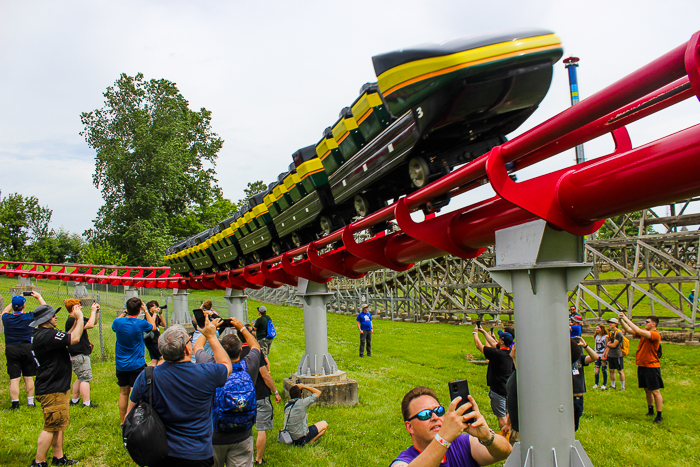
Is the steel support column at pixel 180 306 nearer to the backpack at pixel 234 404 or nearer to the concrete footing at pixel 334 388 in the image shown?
the concrete footing at pixel 334 388

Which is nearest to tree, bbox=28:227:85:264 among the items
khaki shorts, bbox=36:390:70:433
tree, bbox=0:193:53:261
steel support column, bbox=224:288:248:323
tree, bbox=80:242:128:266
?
tree, bbox=0:193:53:261

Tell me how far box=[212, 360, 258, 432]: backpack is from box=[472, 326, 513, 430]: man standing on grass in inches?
110

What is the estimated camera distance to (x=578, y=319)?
7109 mm

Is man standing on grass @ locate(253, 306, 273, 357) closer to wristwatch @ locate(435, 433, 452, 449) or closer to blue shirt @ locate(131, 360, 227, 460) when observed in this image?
blue shirt @ locate(131, 360, 227, 460)

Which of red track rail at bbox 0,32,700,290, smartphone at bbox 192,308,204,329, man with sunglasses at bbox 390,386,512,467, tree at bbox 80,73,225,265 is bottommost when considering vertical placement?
man with sunglasses at bbox 390,386,512,467

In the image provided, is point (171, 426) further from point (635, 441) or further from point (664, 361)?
point (664, 361)

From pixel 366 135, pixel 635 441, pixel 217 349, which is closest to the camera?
pixel 217 349

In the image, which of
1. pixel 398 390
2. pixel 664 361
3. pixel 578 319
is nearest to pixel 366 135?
pixel 578 319

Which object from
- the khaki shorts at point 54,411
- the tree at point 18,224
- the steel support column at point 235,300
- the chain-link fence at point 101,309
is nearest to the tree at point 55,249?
the tree at point 18,224

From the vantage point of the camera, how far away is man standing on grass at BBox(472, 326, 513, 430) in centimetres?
551

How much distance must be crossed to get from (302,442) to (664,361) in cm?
922

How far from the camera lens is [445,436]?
1.80m

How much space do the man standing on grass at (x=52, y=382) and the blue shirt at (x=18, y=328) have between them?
5.60 ft

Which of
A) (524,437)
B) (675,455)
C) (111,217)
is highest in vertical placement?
(111,217)
